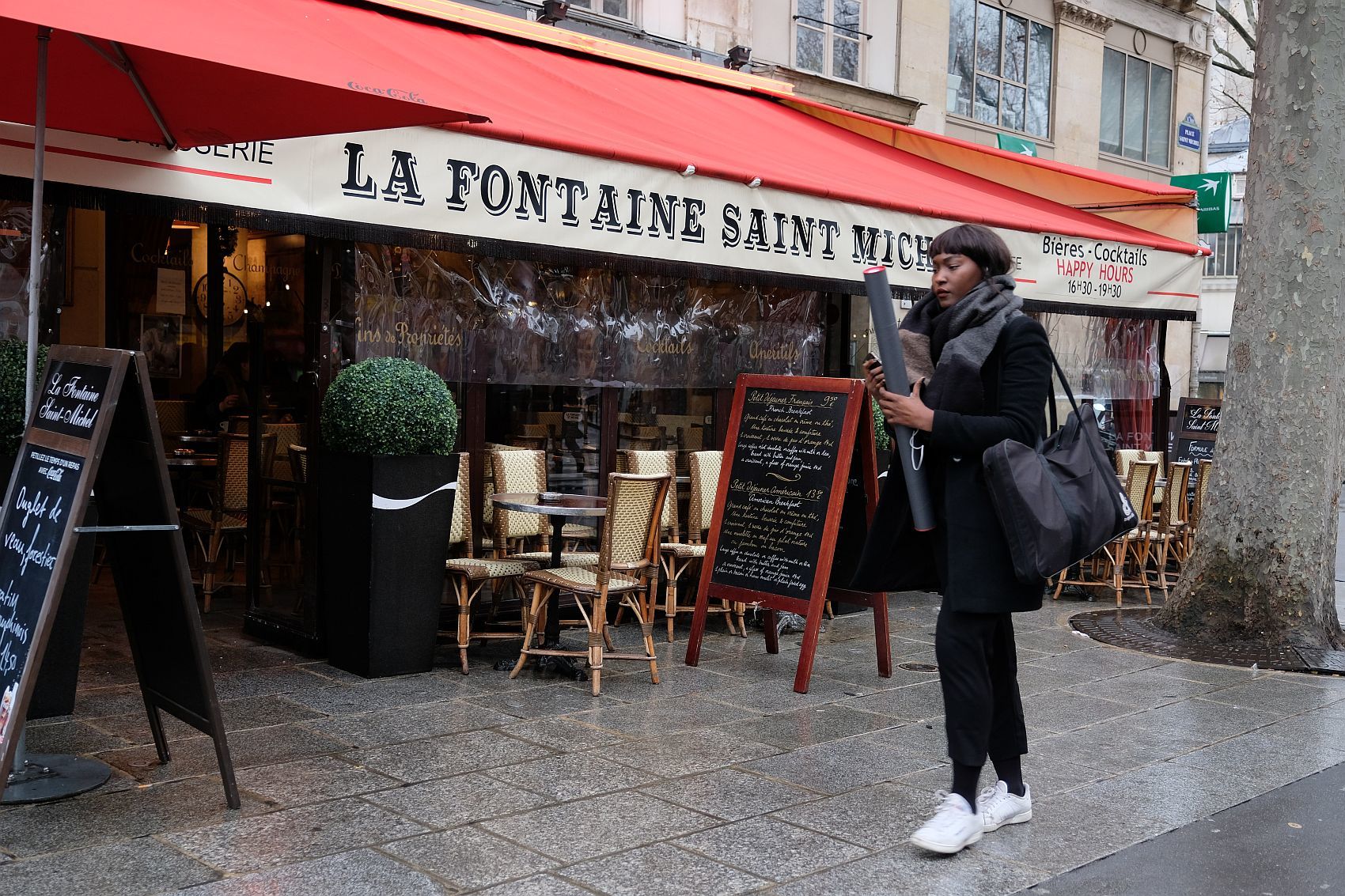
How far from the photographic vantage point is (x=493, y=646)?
7.36m

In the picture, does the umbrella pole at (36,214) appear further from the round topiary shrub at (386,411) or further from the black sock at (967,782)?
the black sock at (967,782)

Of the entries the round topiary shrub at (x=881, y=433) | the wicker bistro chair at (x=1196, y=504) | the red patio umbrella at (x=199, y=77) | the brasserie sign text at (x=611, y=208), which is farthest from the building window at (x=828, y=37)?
the red patio umbrella at (x=199, y=77)

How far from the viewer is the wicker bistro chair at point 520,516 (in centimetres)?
736

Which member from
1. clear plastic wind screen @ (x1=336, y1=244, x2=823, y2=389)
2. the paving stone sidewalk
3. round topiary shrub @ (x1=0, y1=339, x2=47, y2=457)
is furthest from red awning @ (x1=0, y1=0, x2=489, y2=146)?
the paving stone sidewalk

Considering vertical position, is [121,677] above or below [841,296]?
below

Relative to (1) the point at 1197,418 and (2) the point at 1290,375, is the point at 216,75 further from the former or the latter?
(1) the point at 1197,418

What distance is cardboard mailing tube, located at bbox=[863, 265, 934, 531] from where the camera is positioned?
4219 mm

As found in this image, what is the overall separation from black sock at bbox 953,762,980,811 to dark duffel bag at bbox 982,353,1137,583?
25.1 inches

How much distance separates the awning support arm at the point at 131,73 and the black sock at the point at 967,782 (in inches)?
148

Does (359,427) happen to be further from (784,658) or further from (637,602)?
(784,658)

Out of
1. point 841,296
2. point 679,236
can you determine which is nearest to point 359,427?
point 679,236

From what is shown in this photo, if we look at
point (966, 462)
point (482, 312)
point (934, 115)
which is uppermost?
point (934, 115)

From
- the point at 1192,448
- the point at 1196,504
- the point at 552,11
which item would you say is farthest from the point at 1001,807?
the point at 1192,448

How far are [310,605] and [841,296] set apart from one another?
17.0ft
